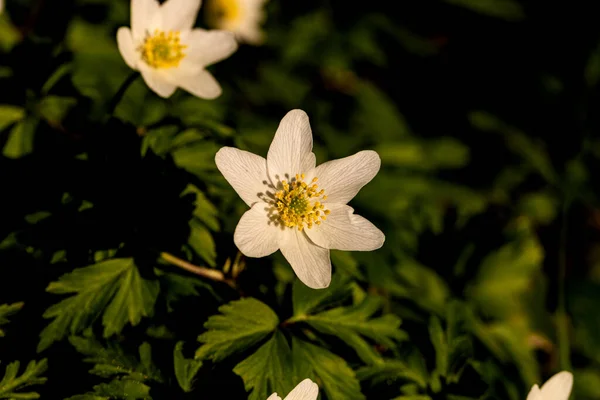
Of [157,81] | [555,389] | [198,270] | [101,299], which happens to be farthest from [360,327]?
[157,81]

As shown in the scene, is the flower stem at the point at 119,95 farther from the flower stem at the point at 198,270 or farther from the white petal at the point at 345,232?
the white petal at the point at 345,232

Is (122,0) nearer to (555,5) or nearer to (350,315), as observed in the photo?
(350,315)

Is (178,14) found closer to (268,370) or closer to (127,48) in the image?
(127,48)

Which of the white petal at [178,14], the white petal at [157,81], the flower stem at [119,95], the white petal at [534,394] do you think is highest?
the white petal at [178,14]

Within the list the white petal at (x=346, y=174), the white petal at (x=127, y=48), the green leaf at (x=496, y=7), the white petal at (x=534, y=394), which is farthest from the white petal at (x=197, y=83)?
the green leaf at (x=496, y=7)

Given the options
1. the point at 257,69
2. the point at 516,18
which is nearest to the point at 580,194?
the point at 516,18
